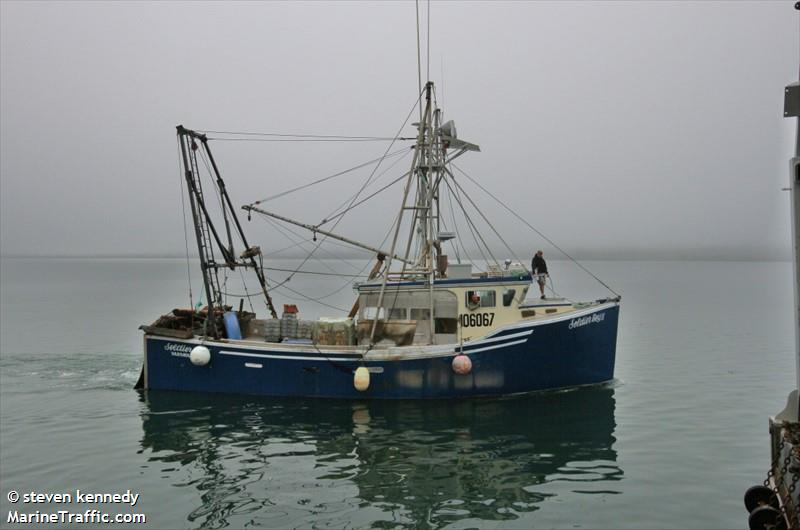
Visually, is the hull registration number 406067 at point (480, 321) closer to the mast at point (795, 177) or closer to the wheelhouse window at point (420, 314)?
the wheelhouse window at point (420, 314)

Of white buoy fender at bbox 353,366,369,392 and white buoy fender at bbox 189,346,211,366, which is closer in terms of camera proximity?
white buoy fender at bbox 353,366,369,392

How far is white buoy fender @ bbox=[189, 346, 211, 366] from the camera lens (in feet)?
64.3

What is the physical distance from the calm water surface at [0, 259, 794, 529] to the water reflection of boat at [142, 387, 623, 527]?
0.06 metres

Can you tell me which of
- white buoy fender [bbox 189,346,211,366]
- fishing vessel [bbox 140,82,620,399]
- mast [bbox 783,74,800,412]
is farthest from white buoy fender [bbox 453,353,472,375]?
mast [bbox 783,74,800,412]

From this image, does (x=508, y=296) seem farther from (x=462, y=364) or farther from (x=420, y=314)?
(x=462, y=364)

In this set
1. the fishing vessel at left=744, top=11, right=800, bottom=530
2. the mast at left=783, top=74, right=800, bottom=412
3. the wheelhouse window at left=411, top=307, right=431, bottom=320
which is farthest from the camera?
the wheelhouse window at left=411, top=307, right=431, bottom=320

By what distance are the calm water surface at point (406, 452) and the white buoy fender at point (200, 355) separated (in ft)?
4.44

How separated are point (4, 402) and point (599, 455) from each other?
18949 mm

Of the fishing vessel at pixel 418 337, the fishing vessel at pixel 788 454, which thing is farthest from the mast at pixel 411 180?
the fishing vessel at pixel 788 454

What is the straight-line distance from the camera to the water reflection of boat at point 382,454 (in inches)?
444

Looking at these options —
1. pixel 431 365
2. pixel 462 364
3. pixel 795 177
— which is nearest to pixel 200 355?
pixel 431 365

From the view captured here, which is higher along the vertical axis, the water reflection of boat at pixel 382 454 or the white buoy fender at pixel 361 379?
the white buoy fender at pixel 361 379

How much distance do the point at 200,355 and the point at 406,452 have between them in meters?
8.54

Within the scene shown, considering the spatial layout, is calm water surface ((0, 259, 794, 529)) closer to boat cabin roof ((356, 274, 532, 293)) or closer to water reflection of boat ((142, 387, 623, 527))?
water reflection of boat ((142, 387, 623, 527))
